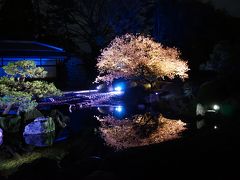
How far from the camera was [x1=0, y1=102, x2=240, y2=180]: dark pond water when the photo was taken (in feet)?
17.2

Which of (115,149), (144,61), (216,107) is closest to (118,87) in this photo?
(144,61)

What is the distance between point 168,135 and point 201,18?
13.3 m

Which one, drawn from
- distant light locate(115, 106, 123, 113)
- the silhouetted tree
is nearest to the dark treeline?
the silhouetted tree

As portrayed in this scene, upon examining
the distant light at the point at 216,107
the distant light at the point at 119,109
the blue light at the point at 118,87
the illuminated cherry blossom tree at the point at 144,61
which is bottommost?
the distant light at the point at 119,109

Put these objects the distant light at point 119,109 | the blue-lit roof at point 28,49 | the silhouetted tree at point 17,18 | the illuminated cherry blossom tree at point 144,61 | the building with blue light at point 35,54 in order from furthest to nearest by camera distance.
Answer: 1. the silhouetted tree at point 17,18
2. the building with blue light at point 35,54
3. the blue-lit roof at point 28,49
4. the illuminated cherry blossom tree at point 144,61
5. the distant light at point 119,109

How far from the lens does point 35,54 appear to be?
65.0ft

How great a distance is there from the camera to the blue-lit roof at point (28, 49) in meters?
19.0

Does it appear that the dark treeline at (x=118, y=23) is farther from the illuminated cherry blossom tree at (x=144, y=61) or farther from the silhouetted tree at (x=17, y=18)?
the illuminated cherry blossom tree at (x=144, y=61)

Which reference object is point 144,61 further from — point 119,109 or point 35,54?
point 35,54

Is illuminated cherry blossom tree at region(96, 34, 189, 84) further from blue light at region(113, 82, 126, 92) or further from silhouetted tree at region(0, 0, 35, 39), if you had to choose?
silhouetted tree at region(0, 0, 35, 39)

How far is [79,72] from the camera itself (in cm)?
2472

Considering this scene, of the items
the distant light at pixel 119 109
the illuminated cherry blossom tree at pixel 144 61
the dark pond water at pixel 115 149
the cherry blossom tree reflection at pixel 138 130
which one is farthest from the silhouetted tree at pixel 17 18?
the cherry blossom tree reflection at pixel 138 130

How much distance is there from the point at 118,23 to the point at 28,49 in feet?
28.6

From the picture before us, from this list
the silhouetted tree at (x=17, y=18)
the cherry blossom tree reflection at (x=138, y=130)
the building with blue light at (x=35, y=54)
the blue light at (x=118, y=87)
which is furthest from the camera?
the silhouetted tree at (x=17, y=18)
